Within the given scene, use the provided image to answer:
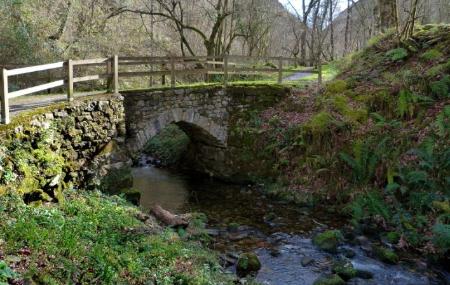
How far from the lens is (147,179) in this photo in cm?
1708

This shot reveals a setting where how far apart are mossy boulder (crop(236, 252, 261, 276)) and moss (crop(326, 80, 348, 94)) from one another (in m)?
8.47

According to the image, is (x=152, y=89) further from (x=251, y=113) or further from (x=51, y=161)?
(x=51, y=161)

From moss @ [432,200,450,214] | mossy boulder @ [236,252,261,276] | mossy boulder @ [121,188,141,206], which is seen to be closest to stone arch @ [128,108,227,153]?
mossy boulder @ [121,188,141,206]

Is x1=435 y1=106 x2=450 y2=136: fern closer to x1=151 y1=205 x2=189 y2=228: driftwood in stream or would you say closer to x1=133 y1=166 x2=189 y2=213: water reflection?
x1=151 y1=205 x2=189 y2=228: driftwood in stream

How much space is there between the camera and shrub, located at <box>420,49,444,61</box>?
14.7 meters

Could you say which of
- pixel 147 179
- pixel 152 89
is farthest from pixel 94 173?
pixel 147 179

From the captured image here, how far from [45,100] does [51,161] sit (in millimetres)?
2632

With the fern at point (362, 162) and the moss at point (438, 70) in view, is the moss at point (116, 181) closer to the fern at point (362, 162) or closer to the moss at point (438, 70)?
the fern at point (362, 162)

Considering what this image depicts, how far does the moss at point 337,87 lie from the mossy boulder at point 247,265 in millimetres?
8469

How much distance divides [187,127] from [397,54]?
7.85m

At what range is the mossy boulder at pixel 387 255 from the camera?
961 cm

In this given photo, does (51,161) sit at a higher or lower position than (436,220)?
higher

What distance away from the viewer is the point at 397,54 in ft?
50.6

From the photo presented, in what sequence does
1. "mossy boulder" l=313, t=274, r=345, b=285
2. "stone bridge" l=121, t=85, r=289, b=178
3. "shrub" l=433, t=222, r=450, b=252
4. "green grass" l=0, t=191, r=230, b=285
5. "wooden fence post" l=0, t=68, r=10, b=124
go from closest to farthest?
1. "green grass" l=0, t=191, r=230, b=285
2. "wooden fence post" l=0, t=68, r=10, b=124
3. "mossy boulder" l=313, t=274, r=345, b=285
4. "shrub" l=433, t=222, r=450, b=252
5. "stone bridge" l=121, t=85, r=289, b=178
